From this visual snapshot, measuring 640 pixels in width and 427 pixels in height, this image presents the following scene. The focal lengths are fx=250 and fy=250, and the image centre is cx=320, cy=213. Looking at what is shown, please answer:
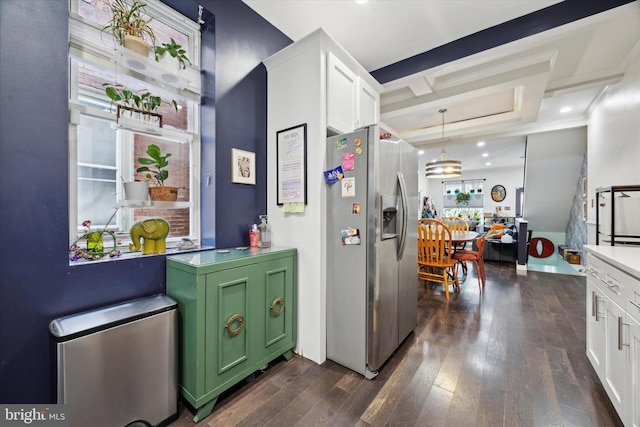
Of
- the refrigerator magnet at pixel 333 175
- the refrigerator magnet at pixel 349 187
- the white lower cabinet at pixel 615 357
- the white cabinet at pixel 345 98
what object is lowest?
the white lower cabinet at pixel 615 357

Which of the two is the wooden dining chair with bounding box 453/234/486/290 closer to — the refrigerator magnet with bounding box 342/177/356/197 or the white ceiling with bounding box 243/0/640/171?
the white ceiling with bounding box 243/0/640/171

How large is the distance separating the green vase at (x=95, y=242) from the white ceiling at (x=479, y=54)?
7.30ft

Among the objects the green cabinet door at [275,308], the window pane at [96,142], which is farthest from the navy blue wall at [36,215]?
the green cabinet door at [275,308]

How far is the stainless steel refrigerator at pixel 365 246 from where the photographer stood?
185 cm

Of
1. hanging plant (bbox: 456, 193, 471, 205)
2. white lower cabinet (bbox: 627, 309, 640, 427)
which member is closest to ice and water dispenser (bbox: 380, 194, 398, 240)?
white lower cabinet (bbox: 627, 309, 640, 427)

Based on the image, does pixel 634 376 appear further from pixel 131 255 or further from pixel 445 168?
pixel 445 168

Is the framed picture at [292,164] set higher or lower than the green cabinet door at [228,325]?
higher

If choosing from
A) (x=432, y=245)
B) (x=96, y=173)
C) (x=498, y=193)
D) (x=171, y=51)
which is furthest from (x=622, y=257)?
(x=498, y=193)

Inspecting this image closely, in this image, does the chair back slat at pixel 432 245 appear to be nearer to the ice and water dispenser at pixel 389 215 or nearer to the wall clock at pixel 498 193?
the ice and water dispenser at pixel 389 215

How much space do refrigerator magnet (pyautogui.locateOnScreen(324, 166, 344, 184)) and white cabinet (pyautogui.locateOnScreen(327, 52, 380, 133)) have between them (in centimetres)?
39

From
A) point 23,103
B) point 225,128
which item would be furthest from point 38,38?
point 225,128

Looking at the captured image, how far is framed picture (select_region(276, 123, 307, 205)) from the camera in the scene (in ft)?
6.93

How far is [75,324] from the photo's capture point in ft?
4.07

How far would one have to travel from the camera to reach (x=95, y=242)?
156 cm
